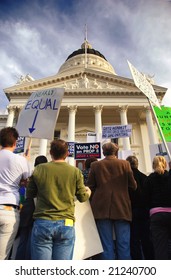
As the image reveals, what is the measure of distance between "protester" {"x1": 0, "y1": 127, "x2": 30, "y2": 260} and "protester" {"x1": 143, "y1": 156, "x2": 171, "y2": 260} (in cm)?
190

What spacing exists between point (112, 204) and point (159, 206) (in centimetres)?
71

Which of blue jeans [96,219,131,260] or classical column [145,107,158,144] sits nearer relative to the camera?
blue jeans [96,219,131,260]

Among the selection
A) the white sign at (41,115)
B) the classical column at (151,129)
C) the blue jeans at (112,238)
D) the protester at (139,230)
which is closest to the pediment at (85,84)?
the classical column at (151,129)

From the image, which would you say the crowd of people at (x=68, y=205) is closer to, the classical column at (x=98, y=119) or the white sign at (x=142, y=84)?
the white sign at (x=142, y=84)

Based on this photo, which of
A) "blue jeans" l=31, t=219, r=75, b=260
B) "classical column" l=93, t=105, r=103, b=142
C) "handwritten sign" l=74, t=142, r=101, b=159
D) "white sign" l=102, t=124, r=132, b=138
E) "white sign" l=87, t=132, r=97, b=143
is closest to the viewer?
"blue jeans" l=31, t=219, r=75, b=260

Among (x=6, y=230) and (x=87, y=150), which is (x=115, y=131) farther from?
(x=6, y=230)

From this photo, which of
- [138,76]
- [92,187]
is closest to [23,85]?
[138,76]

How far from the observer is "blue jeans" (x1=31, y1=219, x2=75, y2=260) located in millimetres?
2354

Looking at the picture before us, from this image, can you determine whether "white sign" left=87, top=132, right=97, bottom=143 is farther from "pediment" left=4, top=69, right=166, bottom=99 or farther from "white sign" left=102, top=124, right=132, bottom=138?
"pediment" left=4, top=69, right=166, bottom=99

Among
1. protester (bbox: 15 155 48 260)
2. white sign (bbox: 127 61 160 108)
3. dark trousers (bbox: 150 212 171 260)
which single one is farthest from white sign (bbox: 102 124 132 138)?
protester (bbox: 15 155 48 260)

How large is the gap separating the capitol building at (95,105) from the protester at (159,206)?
19159 millimetres

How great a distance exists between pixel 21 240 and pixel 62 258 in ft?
3.33
